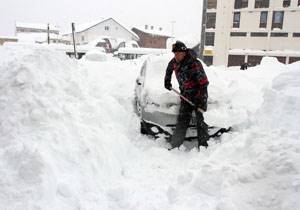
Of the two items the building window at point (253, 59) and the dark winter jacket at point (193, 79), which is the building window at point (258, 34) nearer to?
the building window at point (253, 59)

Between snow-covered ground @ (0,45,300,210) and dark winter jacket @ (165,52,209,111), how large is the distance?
327mm

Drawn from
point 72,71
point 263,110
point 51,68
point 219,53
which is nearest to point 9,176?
point 51,68

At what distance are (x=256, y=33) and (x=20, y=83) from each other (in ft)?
123

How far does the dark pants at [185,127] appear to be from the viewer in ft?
18.0

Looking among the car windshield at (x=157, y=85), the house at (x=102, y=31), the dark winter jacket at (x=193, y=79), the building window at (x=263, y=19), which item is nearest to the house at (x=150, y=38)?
the house at (x=102, y=31)

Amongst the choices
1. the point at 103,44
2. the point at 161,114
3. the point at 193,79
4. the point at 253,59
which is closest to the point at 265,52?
the point at 253,59

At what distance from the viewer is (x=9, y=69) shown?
205 inches

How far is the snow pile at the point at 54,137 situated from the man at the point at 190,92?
38.3 inches

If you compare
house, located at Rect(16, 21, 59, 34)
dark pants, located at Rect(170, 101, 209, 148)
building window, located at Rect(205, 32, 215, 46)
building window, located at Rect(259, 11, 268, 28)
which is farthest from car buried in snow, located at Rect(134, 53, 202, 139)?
house, located at Rect(16, 21, 59, 34)

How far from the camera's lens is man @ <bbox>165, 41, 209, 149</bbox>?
5.46 metres

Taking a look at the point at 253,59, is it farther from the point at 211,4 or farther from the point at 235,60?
the point at 211,4

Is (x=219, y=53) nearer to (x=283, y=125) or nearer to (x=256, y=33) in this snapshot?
(x=256, y=33)

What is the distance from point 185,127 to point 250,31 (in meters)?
36.1

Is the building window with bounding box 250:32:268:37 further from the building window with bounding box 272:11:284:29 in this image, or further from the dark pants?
the dark pants
